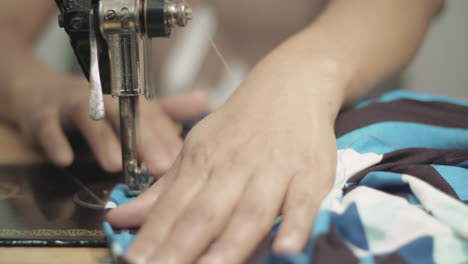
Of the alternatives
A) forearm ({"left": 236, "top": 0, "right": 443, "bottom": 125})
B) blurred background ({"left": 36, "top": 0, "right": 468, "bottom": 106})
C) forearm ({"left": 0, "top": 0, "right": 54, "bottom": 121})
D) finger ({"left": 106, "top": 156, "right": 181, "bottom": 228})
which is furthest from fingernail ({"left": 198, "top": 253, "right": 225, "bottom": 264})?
blurred background ({"left": 36, "top": 0, "right": 468, "bottom": 106})


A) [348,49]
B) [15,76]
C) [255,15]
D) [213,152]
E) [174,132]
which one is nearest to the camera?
[213,152]

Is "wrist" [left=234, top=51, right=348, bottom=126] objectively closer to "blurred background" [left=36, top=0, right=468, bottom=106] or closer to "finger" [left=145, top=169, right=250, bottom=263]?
"finger" [left=145, top=169, right=250, bottom=263]

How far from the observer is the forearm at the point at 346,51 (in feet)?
1.75

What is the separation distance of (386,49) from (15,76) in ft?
2.52

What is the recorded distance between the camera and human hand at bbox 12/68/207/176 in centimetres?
64

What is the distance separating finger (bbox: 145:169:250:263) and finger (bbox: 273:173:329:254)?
0.05 m

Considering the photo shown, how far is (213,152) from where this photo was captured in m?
0.46

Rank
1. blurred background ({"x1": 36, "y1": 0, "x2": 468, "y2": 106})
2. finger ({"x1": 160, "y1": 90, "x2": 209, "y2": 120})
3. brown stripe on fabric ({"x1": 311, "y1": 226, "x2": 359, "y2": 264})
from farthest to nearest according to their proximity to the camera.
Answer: blurred background ({"x1": 36, "y1": 0, "x2": 468, "y2": 106}) → finger ({"x1": 160, "y1": 90, "x2": 209, "y2": 120}) → brown stripe on fabric ({"x1": 311, "y1": 226, "x2": 359, "y2": 264})

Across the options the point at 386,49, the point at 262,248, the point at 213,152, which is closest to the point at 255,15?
the point at 386,49

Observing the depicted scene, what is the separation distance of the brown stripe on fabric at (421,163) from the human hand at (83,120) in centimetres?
29

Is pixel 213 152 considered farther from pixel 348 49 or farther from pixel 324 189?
pixel 348 49

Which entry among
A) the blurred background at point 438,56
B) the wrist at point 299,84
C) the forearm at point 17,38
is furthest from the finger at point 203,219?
the blurred background at point 438,56

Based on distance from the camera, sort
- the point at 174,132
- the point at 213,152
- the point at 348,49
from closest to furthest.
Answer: the point at 213,152 → the point at 348,49 → the point at 174,132

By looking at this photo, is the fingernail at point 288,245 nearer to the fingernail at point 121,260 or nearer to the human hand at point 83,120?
the fingernail at point 121,260
